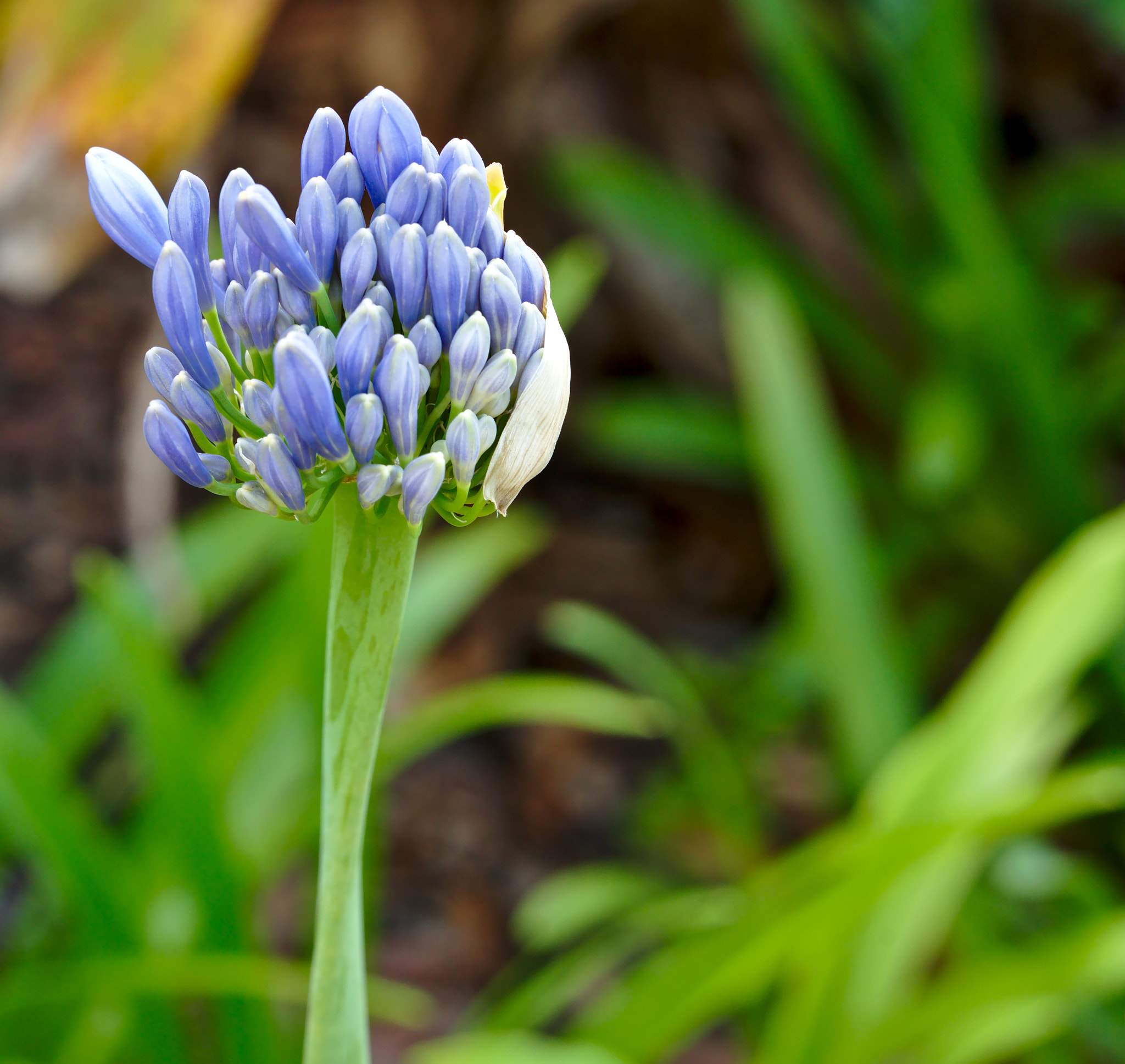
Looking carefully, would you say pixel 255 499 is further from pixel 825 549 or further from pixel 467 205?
pixel 825 549

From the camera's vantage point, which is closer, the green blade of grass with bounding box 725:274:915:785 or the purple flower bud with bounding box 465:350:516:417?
the purple flower bud with bounding box 465:350:516:417

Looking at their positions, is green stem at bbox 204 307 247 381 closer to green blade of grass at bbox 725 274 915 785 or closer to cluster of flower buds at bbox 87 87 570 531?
cluster of flower buds at bbox 87 87 570 531

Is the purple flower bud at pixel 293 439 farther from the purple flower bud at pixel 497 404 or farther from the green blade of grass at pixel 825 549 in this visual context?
the green blade of grass at pixel 825 549

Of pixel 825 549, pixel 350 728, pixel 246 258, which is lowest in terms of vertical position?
pixel 350 728

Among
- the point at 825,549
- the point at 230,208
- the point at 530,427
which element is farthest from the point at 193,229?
the point at 825,549

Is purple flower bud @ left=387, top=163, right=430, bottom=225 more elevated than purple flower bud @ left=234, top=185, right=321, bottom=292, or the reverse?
purple flower bud @ left=387, top=163, right=430, bottom=225

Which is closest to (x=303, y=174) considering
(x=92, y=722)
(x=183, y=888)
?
(x=183, y=888)

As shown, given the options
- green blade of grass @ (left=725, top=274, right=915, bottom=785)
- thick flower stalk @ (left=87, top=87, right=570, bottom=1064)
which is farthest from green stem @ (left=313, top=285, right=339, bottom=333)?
green blade of grass @ (left=725, top=274, right=915, bottom=785)
